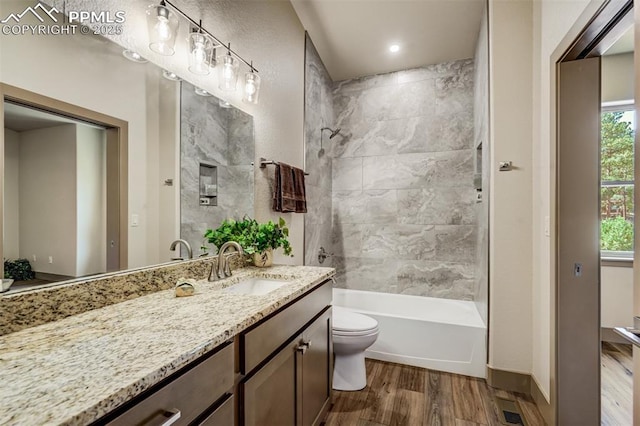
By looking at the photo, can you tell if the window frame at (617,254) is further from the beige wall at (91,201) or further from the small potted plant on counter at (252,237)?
the beige wall at (91,201)

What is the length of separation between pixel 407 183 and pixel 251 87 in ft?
6.64

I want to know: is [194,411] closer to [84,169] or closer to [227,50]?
[84,169]

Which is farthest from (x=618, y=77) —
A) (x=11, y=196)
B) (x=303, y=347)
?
(x=11, y=196)

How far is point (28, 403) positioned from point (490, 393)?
249 cm

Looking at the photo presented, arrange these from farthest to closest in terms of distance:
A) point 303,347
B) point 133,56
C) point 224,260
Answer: point 224,260 → point 303,347 → point 133,56

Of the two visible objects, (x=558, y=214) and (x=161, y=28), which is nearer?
(x=161, y=28)

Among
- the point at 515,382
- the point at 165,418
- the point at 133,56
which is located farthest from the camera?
the point at 515,382

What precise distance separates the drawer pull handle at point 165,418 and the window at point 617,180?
385 centimetres

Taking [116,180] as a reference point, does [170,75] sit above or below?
above

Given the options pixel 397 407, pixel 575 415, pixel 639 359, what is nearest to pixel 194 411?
pixel 639 359

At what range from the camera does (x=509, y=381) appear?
210 cm

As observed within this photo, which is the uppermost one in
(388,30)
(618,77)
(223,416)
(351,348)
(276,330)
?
(388,30)

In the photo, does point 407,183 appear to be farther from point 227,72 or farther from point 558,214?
point 227,72

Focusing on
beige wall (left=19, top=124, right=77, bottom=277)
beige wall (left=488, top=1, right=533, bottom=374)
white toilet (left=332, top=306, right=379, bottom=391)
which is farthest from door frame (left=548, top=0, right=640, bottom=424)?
beige wall (left=19, top=124, right=77, bottom=277)
